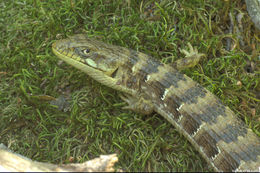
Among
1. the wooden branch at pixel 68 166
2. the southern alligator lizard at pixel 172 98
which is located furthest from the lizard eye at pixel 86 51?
the wooden branch at pixel 68 166

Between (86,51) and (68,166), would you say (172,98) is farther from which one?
(68,166)

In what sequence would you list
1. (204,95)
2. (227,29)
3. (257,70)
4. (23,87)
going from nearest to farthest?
(204,95), (23,87), (257,70), (227,29)

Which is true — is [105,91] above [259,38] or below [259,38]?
below

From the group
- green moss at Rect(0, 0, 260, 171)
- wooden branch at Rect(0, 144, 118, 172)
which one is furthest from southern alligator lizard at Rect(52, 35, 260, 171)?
wooden branch at Rect(0, 144, 118, 172)

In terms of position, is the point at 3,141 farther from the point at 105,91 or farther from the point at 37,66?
the point at 105,91

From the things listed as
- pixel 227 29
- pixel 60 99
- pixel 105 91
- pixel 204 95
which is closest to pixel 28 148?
pixel 60 99

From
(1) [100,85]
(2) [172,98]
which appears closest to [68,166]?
(2) [172,98]
